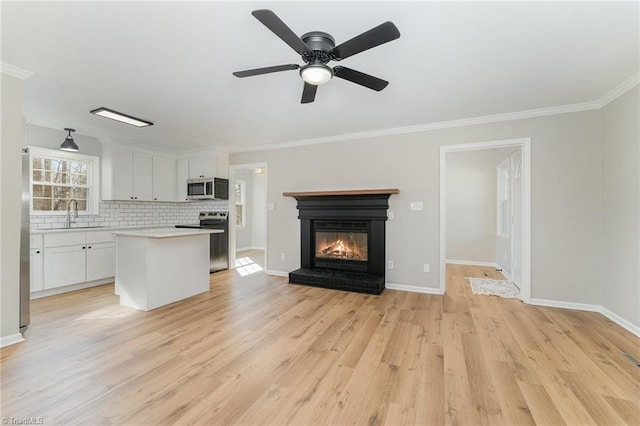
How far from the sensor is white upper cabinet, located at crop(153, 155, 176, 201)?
224 inches

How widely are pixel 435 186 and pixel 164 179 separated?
5268 millimetres

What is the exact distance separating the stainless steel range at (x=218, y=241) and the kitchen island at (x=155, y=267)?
4.95ft

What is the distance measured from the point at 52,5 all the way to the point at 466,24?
9.09 feet

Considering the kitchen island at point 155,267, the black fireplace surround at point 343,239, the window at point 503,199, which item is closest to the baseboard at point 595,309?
the window at point 503,199

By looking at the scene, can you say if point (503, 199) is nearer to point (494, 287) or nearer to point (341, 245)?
point (494, 287)

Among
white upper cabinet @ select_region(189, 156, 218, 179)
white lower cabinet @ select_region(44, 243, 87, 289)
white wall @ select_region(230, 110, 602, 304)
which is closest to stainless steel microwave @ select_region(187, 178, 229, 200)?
white upper cabinet @ select_region(189, 156, 218, 179)

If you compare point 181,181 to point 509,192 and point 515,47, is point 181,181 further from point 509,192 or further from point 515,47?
point 509,192

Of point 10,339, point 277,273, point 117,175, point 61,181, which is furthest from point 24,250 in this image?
point 277,273

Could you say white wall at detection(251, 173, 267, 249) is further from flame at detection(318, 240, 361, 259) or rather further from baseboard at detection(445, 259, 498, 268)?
baseboard at detection(445, 259, 498, 268)

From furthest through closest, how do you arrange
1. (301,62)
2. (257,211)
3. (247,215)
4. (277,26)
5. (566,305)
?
(257,211), (247,215), (566,305), (301,62), (277,26)

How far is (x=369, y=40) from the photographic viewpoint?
5.69 ft

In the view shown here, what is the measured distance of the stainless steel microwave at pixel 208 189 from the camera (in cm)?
555

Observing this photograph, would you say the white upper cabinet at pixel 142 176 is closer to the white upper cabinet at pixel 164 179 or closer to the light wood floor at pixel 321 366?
the white upper cabinet at pixel 164 179

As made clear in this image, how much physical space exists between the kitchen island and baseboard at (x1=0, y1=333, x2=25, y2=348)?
1011 mm
